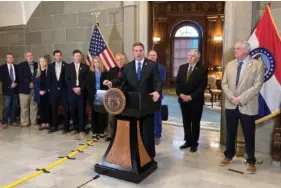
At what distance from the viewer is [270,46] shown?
148 inches

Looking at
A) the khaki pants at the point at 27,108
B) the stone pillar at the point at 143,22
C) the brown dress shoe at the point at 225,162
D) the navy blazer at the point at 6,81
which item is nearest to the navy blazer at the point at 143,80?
the brown dress shoe at the point at 225,162

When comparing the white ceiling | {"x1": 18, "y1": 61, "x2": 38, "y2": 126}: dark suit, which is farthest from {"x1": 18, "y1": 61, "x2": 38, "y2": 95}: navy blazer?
the white ceiling

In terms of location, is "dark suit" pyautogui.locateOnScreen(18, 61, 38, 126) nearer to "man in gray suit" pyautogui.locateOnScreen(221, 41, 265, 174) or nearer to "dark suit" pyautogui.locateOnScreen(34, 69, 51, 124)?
"dark suit" pyautogui.locateOnScreen(34, 69, 51, 124)

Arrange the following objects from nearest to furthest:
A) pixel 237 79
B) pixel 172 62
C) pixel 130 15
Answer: pixel 237 79 < pixel 130 15 < pixel 172 62

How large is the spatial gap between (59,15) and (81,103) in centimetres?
224

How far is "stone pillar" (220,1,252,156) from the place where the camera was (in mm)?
3985

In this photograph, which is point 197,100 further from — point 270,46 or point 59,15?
point 59,15

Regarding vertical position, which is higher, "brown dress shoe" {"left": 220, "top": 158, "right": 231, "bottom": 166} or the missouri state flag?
the missouri state flag

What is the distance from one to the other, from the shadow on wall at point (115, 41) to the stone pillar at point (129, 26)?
0.15 meters

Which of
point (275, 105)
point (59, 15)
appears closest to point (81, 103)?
point (59, 15)

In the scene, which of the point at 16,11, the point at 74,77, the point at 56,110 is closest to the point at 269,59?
the point at 74,77

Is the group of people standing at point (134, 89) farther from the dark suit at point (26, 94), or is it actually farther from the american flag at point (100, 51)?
the american flag at point (100, 51)

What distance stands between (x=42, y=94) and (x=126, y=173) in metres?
2.84

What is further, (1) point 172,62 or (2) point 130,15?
(1) point 172,62
